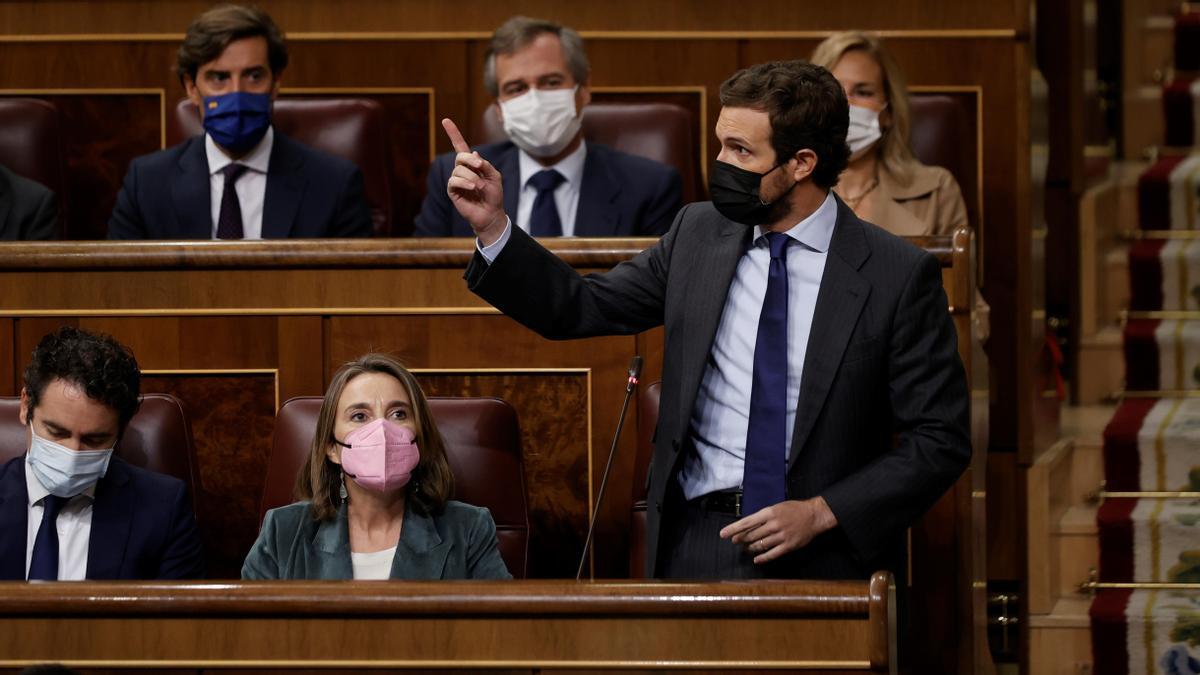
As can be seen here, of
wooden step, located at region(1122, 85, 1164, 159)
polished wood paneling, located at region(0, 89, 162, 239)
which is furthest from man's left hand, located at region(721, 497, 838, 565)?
wooden step, located at region(1122, 85, 1164, 159)

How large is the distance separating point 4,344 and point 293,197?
47cm

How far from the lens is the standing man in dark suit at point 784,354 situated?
155 centimetres

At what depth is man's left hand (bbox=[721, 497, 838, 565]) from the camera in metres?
1.52

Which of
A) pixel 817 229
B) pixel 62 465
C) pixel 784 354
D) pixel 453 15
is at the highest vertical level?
pixel 453 15

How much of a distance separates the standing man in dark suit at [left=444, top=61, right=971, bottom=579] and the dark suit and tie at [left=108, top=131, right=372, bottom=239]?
77cm

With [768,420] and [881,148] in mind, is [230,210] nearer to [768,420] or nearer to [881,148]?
[881,148]

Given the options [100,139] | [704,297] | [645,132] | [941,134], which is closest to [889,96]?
[941,134]

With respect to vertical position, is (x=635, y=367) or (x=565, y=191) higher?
(x=565, y=191)

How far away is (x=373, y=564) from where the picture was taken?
5.60 feet

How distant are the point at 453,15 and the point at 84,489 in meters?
1.16

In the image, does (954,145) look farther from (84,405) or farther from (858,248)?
(84,405)

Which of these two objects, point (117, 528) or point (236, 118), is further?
point (236, 118)

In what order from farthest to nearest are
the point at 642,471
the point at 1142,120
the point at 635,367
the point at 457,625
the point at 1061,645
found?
1. the point at 1142,120
2. the point at 1061,645
3. the point at 642,471
4. the point at 635,367
5. the point at 457,625

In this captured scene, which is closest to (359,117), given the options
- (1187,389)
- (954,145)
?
(954,145)
